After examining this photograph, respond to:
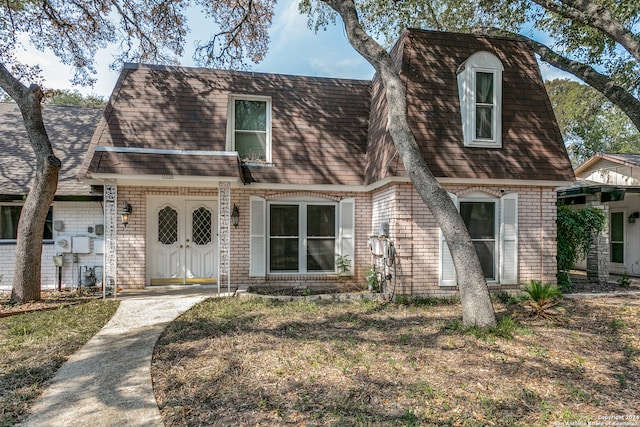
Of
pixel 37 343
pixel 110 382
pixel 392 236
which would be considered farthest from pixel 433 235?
pixel 37 343

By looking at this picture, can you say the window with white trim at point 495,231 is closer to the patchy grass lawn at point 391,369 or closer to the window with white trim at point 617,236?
the patchy grass lawn at point 391,369

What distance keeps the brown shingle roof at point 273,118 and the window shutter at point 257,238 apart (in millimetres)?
698

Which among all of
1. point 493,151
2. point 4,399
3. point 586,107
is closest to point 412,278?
point 493,151

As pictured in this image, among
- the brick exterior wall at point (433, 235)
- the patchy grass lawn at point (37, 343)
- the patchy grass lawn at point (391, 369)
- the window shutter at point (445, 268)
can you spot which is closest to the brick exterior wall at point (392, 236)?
the brick exterior wall at point (433, 235)

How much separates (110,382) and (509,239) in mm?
7884

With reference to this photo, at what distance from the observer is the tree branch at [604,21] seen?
22.6 feet

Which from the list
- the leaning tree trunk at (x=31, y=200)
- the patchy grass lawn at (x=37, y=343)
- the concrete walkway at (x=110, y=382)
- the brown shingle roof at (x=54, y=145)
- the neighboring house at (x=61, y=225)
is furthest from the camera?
the brown shingle roof at (x=54, y=145)

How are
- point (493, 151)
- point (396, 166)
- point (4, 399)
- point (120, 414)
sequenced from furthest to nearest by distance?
point (493, 151), point (396, 166), point (4, 399), point (120, 414)

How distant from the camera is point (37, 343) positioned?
505 centimetres

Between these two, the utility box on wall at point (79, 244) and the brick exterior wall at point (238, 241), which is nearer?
the brick exterior wall at point (238, 241)

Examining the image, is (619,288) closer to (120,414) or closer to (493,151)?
(493,151)

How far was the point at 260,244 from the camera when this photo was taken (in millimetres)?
8898

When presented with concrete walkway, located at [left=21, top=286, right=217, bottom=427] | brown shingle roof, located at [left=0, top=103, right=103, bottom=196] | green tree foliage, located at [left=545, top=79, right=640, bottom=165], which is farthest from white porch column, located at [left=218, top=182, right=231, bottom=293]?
green tree foliage, located at [left=545, top=79, right=640, bottom=165]

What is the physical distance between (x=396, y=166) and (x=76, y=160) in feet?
29.4
